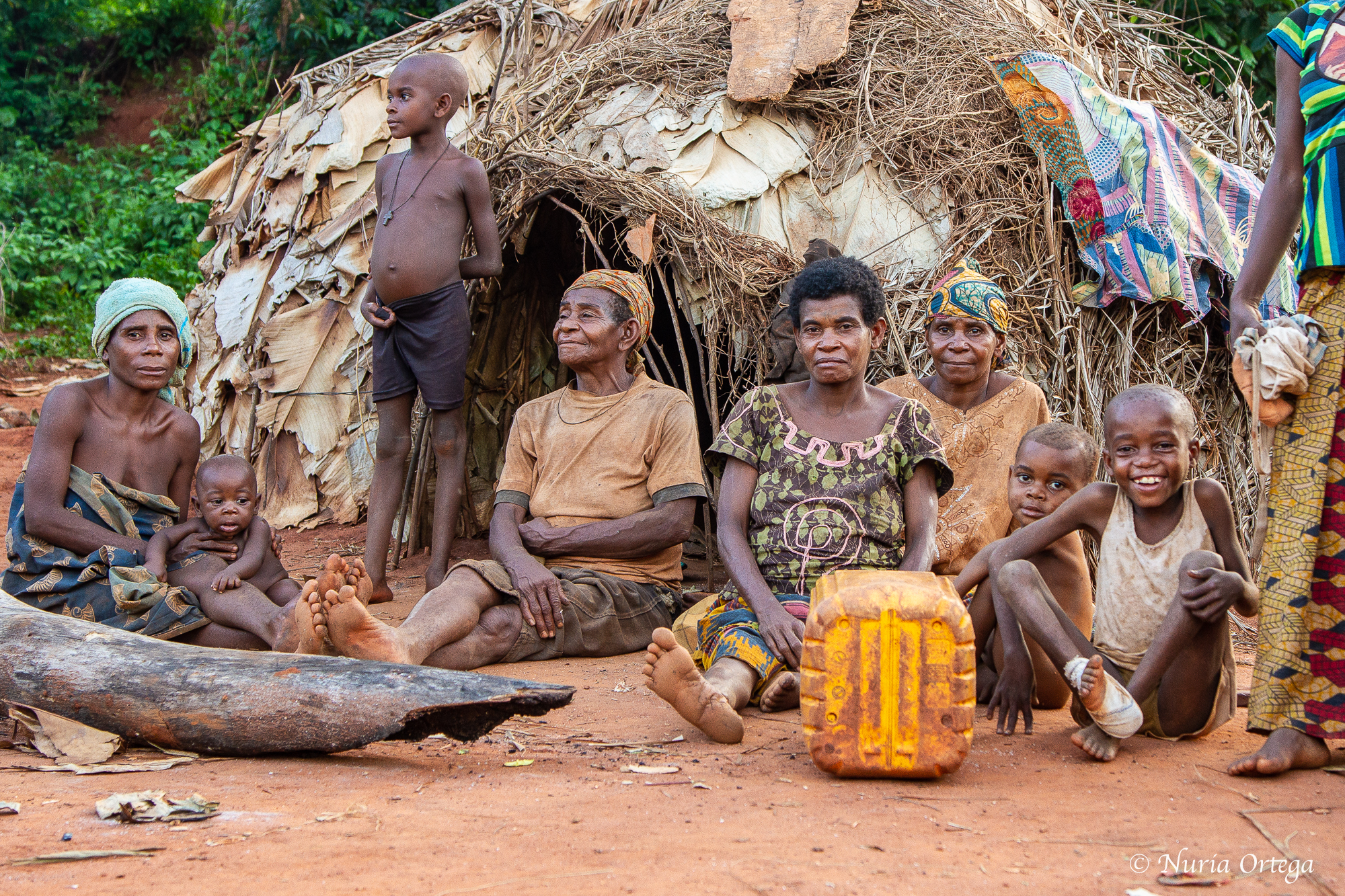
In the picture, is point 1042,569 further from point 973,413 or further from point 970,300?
point 970,300

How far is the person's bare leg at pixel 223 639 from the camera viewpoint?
12.1 ft

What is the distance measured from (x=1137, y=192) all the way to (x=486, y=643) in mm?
3070

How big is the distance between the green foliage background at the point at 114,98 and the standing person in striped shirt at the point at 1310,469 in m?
6.78

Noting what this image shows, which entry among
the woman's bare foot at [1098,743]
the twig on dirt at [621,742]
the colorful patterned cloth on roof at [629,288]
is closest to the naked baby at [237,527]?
the colorful patterned cloth on roof at [629,288]

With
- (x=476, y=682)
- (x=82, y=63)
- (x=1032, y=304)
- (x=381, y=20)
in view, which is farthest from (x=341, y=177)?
(x=82, y=63)

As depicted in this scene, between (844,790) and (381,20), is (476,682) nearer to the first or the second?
(844,790)

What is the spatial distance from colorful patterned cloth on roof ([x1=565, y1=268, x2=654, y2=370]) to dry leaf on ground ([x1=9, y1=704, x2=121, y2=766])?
6.94ft

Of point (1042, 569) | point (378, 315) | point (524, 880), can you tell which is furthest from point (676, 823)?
point (378, 315)

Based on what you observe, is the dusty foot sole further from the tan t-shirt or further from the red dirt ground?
the tan t-shirt

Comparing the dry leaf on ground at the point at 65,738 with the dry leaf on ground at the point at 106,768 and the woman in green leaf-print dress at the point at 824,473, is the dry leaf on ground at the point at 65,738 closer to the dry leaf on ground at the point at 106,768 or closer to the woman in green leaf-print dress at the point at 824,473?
the dry leaf on ground at the point at 106,768

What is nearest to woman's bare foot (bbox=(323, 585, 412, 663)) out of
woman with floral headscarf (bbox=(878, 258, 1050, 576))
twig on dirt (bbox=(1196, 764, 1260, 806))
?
woman with floral headscarf (bbox=(878, 258, 1050, 576))

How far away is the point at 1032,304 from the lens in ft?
15.5

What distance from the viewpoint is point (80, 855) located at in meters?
2.04

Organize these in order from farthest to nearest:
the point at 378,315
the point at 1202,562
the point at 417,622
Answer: the point at 378,315 < the point at 417,622 < the point at 1202,562
